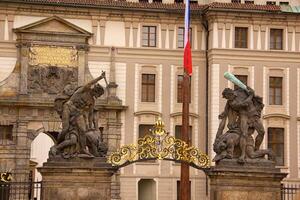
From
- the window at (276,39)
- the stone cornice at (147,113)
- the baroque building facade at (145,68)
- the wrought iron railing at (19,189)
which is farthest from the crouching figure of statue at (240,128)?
the window at (276,39)

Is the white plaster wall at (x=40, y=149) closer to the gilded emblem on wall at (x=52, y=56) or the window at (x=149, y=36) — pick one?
the gilded emblem on wall at (x=52, y=56)

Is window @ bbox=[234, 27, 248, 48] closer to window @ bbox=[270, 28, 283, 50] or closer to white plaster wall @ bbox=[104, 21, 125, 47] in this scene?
window @ bbox=[270, 28, 283, 50]

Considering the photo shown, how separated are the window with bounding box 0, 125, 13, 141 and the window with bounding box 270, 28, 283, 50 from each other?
16.5 metres

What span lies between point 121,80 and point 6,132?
7.42m

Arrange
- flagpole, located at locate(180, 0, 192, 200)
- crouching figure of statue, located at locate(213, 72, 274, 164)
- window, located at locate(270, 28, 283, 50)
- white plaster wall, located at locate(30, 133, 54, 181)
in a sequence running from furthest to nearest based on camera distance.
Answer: white plaster wall, located at locate(30, 133, 54, 181)
window, located at locate(270, 28, 283, 50)
flagpole, located at locate(180, 0, 192, 200)
crouching figure of statue, located at locate(213, 72, 274, 164)

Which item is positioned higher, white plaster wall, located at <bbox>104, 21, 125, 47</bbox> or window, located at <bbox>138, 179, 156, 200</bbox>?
white plaster wall, located at <bbox>104, 21, 125, 47</bbox>

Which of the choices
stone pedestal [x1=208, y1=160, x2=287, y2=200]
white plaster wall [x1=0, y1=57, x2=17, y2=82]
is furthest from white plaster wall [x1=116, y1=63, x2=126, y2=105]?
stone pedestal [x1=208, y1=160, x2=287, y2=200]

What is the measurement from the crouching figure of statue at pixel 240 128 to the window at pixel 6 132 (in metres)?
21.4

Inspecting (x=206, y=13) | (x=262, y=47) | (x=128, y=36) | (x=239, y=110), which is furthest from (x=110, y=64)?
(x=239, y=110)

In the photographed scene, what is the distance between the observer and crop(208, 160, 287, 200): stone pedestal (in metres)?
23.8

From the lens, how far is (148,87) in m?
45.2

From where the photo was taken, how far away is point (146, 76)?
45188 millimetres

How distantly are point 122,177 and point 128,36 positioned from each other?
8.49m

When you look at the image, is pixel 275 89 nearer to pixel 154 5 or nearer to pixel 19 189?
pixel 154 5
